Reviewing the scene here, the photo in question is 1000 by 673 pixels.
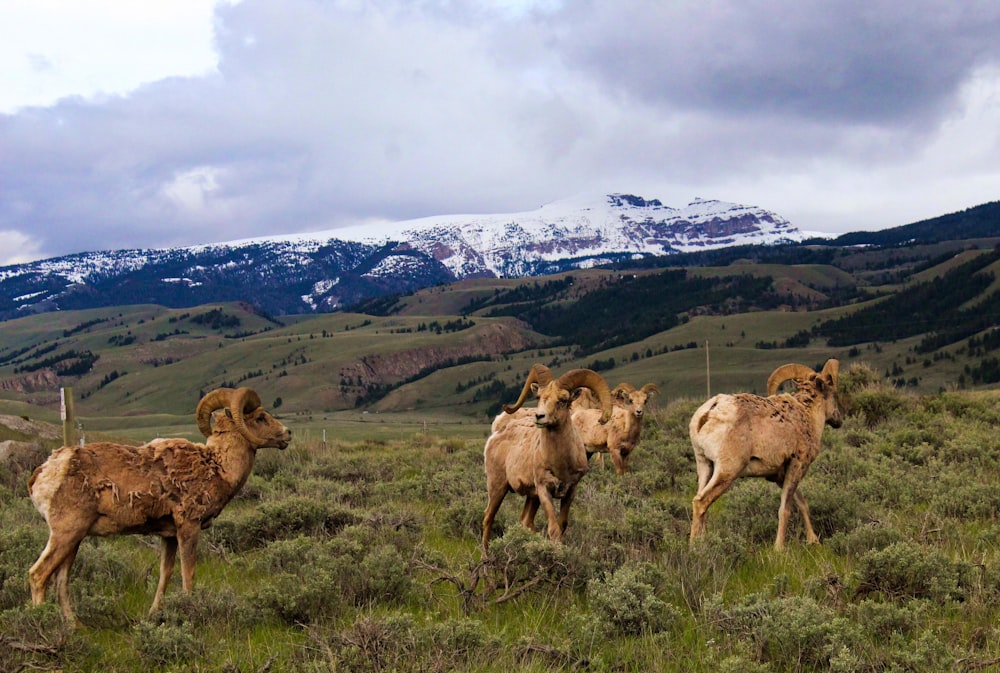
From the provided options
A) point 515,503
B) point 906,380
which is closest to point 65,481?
point 515,503

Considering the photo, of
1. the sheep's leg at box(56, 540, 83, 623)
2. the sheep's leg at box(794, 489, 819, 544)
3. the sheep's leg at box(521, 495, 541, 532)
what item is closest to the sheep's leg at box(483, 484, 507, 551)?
the sheep's leg at box(521, 495, 541, 532)

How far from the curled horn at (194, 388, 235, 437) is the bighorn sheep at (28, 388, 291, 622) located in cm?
1

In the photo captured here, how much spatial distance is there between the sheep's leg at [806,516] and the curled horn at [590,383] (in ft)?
8.25

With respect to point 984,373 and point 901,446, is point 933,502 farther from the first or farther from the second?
point 984,373

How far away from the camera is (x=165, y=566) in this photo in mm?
8414

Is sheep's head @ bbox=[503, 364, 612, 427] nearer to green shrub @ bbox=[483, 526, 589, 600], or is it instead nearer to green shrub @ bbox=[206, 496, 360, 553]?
green shrub @ bbox=[483, 526, 589, 600]

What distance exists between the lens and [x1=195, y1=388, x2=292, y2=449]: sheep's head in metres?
9.23

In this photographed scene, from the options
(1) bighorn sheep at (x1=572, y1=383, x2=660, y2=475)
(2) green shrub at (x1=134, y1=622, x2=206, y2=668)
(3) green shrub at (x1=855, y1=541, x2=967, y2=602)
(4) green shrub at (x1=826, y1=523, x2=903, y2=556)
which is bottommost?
(1) bighorn sheep at (x1=572, y1=383, x2=660, y2=475)

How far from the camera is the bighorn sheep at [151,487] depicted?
776 cm

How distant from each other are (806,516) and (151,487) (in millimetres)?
7242

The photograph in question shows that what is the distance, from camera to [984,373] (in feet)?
283

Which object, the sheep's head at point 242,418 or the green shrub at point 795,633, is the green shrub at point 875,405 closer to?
the sheep's head at point 242,418

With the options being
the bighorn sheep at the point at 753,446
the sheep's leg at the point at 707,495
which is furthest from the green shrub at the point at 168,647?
the sheep's leg at the point at 707,495

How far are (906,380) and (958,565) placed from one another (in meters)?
86.4
